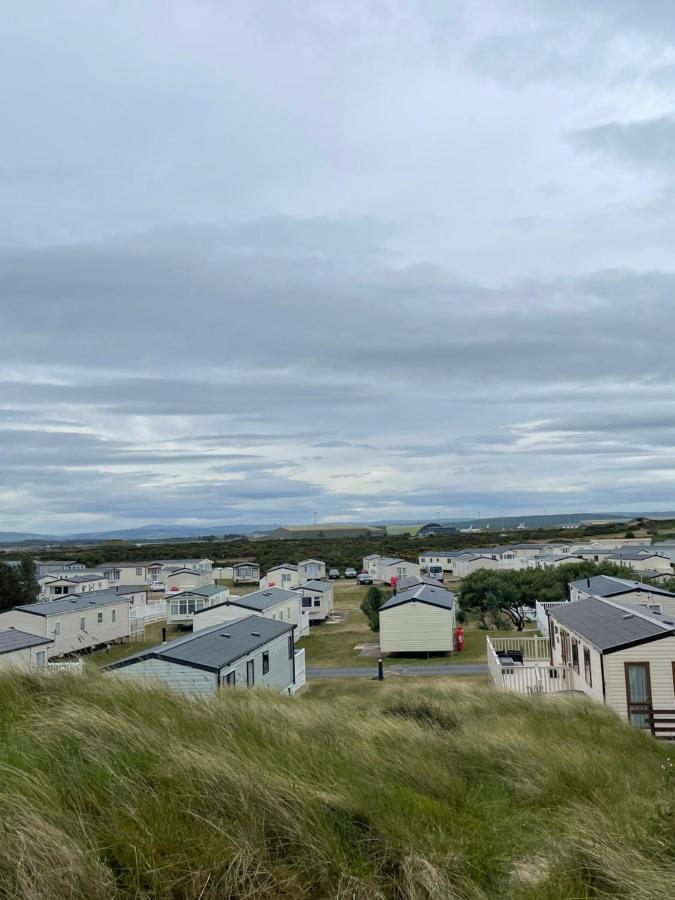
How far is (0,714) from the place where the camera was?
7.62m

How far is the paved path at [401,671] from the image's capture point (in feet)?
95.3

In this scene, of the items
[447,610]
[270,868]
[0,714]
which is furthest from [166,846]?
[447,610]

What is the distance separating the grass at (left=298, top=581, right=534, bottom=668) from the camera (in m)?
32.8

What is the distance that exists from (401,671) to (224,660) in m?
14.1

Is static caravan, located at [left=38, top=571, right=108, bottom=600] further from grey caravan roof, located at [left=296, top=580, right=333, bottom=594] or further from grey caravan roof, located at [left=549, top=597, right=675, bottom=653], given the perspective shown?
grey caravan roof, located at [left=549, top=597, right=675, bottom=653]

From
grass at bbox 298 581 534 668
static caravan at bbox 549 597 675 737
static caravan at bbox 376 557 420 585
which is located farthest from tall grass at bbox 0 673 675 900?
static caravan at bbox 376 557 420 585

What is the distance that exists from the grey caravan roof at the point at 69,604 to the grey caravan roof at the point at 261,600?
689cm

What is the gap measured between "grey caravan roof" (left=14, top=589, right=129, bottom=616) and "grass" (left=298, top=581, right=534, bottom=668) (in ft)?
39.9

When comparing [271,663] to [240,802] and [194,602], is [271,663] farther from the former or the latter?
[194,602]

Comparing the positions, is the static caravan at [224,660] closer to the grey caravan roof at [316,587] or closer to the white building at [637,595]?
the white building at [637,595]

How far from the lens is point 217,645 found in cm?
1958

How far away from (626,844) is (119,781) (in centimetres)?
402

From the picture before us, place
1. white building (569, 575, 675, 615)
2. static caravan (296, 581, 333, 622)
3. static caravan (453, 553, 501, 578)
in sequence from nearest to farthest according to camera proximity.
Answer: white building (569, 575, 675, 615)
static caravan (296, 581, 333, 622)
static caravan (453, 553, 501, 578)

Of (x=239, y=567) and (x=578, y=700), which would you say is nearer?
(x=578, y=700)
